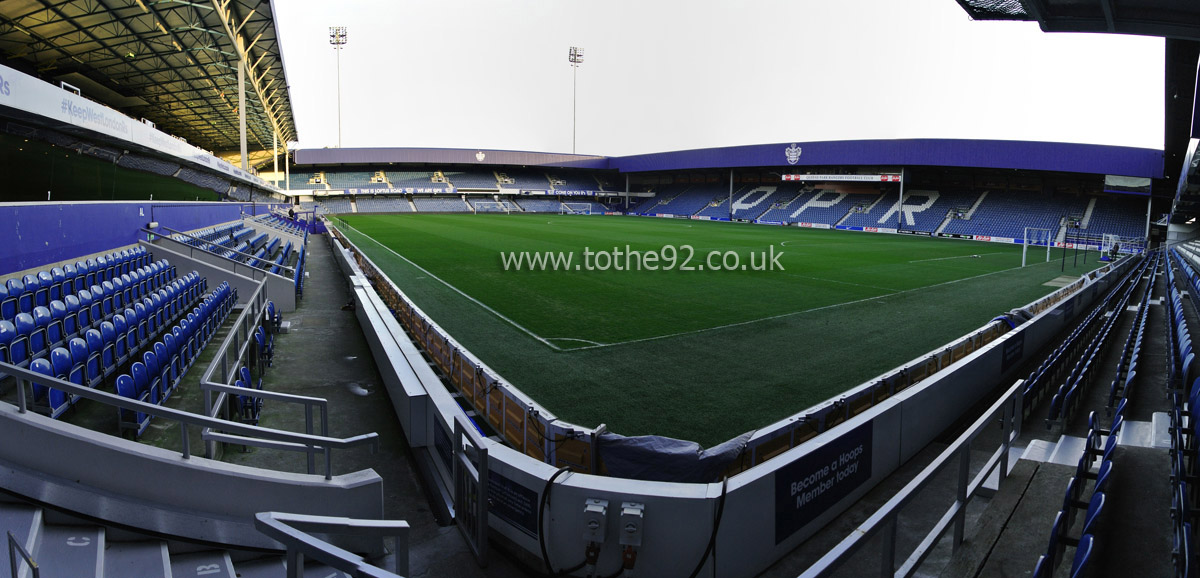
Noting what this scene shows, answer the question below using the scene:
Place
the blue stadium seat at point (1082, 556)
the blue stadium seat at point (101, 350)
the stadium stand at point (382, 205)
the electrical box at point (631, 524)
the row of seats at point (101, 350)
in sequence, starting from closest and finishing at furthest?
1. the blue stadium seat at point (1082, 556)
2. the electrical box at point (631, 524)
3. the row of seats at point (101, 350)
4. the blue stadium seat at point (101, 350)
5. the stadium stand at point (382, 205)

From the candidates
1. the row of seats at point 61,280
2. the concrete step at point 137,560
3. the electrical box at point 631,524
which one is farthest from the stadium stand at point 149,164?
the electrical box at point 631,524

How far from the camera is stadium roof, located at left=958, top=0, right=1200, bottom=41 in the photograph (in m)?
5.45

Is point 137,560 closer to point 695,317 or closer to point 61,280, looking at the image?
point 61,280

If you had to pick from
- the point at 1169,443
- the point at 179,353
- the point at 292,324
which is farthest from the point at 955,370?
the point at 292,324

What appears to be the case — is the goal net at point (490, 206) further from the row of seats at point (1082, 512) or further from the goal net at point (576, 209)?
the row of seats at point (1082, 512)

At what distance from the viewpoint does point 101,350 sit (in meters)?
6.65

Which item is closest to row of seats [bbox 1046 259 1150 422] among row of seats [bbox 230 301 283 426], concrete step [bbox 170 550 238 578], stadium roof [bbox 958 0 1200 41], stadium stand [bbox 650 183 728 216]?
stadium roof [bbox 958 0 1200 41]

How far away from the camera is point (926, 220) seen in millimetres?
49062

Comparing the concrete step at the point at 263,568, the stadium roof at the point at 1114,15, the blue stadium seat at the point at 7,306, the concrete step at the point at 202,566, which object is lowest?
the concrete step at the point at 263,568

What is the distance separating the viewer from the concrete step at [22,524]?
3.02 metres

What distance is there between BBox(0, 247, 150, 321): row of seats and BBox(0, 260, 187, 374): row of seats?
270 mm

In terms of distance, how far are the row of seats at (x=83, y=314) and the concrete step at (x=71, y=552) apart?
3.43 meters

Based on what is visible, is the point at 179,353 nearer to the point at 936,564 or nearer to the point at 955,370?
the point at 936,564

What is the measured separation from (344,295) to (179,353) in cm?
943
